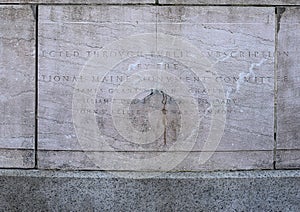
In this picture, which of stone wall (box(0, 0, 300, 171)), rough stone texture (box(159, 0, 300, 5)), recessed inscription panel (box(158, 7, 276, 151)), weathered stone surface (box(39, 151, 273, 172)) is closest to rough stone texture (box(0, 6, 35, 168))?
stone wall (box(0, 0, 300, 171))

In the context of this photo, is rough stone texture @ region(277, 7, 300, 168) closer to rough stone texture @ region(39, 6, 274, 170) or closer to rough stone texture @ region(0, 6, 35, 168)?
rough stone texture @ region(39, 6, 274, 170)

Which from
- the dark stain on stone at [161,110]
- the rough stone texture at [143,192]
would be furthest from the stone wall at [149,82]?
the rough stone texture at [143,192]

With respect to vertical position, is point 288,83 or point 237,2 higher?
point 237,2

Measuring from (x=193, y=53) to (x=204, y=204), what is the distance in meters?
1.61

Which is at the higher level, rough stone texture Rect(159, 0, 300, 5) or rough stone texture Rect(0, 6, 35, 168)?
rough stone texture Rect(159, 0, 300, 5)

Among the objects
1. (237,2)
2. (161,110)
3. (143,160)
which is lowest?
(143,160)

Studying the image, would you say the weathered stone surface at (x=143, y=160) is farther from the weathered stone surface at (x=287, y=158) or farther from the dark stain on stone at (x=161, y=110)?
the dark stain on stone at (x=161, y=110)

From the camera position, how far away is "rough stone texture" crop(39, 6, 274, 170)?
508 cm

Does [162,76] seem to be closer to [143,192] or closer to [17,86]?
[143,192]

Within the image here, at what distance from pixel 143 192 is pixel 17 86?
176 centimetres

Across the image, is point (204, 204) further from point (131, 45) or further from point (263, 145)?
point (131, 45)

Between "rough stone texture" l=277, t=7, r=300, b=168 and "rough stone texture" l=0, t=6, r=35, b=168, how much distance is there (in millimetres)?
2658

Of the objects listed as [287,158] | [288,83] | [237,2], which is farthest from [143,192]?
[237,2]

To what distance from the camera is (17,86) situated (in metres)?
5.10
